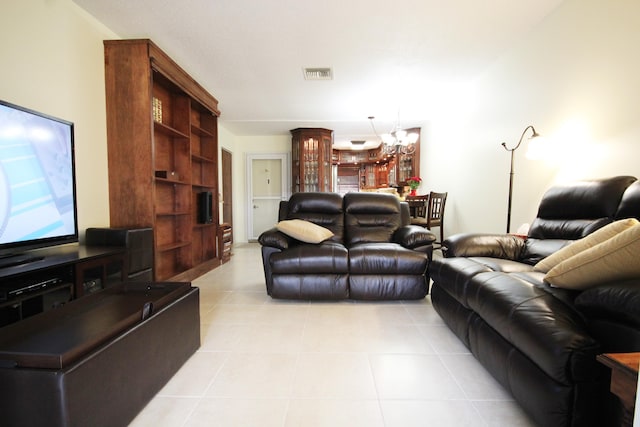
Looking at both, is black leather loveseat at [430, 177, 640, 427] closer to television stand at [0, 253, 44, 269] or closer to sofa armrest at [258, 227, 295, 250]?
sofa armrest at [258, 227, 295, 250]

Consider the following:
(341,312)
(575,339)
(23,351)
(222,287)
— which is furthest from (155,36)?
(575,339)

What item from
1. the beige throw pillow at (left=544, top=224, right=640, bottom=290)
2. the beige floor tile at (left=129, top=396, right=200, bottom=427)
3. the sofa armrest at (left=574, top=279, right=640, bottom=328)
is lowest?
the beige floor tile at (left=129, top=396, right=200, bottom=427)

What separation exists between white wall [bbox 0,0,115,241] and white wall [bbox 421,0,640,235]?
3938mm

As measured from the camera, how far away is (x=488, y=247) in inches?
77.9

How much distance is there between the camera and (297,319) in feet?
6.71

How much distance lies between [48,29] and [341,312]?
3.04 meters

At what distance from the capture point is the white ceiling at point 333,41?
2172 mm

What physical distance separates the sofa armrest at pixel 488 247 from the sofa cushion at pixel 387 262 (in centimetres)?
33

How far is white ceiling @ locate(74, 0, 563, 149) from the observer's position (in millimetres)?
2172

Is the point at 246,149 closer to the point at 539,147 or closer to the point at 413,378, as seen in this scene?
the point at 539,147

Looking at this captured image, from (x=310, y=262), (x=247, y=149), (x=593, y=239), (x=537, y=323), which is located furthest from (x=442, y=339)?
(x=247, y=149)

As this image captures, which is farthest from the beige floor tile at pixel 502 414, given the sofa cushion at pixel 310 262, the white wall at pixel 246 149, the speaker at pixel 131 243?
the white wall at pixel 246 149

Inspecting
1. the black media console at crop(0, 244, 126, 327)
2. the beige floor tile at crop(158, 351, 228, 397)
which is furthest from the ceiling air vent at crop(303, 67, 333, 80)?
the beige floor tile at crop(158, 351, 228, 397)

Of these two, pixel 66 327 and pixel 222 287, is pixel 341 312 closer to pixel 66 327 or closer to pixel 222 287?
pixel 222 287
